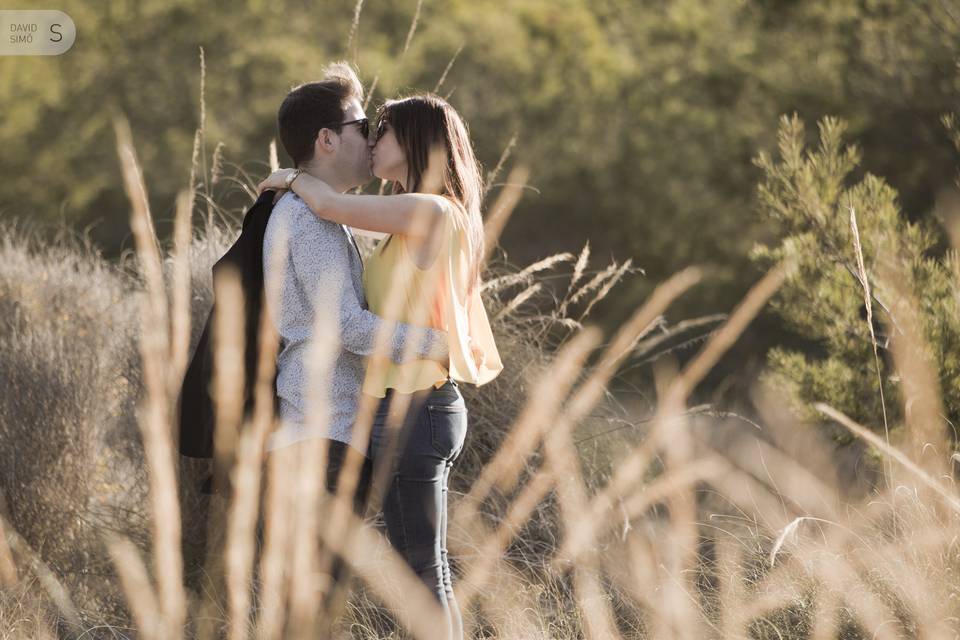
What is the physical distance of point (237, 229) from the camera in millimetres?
4246

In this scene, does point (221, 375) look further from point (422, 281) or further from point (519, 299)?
point (519, 299)

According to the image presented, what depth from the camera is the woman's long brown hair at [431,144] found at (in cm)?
243

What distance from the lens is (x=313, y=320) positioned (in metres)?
2.39

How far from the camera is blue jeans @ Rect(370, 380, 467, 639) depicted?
2312 mm

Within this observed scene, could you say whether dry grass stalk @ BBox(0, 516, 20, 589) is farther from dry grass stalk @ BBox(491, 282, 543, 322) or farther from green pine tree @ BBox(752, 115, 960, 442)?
green pine tree @ BBox(752, 115, 960, 442)

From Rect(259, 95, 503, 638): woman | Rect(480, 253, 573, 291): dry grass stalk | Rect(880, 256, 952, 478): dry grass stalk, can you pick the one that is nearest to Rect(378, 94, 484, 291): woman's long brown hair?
Rect(259, 95, 503, 638): woman

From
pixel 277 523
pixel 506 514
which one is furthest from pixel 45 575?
pixel 277 523

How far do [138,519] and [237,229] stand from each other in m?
1.20

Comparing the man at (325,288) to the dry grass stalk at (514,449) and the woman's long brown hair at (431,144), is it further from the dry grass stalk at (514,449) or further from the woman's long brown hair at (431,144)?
the dry grass stalk at (514,449)

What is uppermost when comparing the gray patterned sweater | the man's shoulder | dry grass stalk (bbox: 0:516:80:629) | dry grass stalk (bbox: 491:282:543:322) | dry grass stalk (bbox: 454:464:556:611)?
the man's shoulder

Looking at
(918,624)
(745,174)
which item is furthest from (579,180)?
(918,624)

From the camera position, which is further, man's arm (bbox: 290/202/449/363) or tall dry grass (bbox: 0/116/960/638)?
tall dry grass (bbox: 0/116/960/638)

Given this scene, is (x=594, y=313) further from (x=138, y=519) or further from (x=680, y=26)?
(x=138, y=519)

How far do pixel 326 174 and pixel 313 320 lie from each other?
368mm
